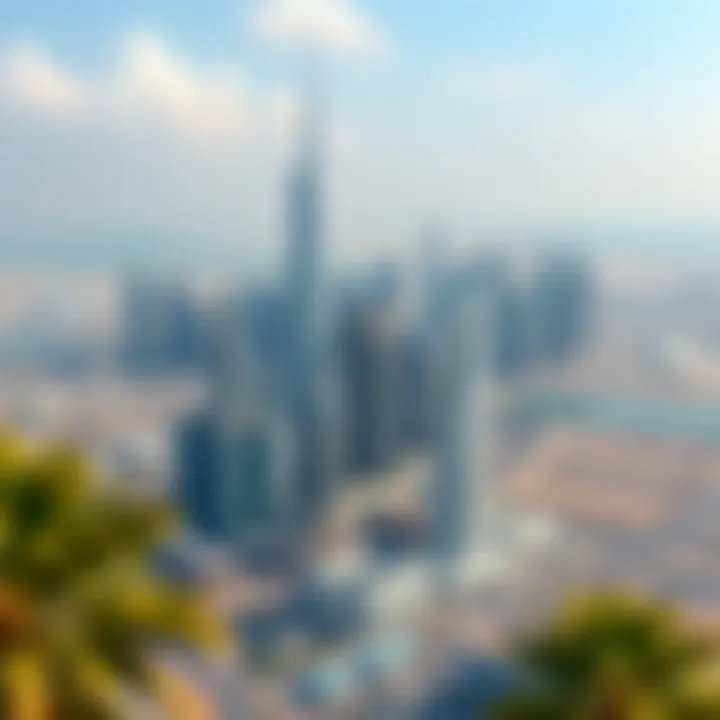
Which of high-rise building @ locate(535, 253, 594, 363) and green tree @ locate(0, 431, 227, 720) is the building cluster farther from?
green tree @ locate(0, 431, 227, 720)

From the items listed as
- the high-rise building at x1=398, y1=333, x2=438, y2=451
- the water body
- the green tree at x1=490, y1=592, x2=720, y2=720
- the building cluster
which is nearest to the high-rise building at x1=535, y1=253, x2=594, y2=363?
the building cluster

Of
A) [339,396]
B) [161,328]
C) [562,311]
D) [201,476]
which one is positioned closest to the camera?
[161,328]

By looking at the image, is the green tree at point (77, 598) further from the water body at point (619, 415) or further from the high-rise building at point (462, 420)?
the water body at point (619, 415)

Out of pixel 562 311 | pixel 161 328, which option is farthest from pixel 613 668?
pixel 562 311

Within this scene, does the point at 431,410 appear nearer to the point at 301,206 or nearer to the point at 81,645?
the point at 301,206

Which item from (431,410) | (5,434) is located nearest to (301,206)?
(431,410)

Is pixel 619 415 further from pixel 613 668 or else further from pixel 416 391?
pixel 613 668
